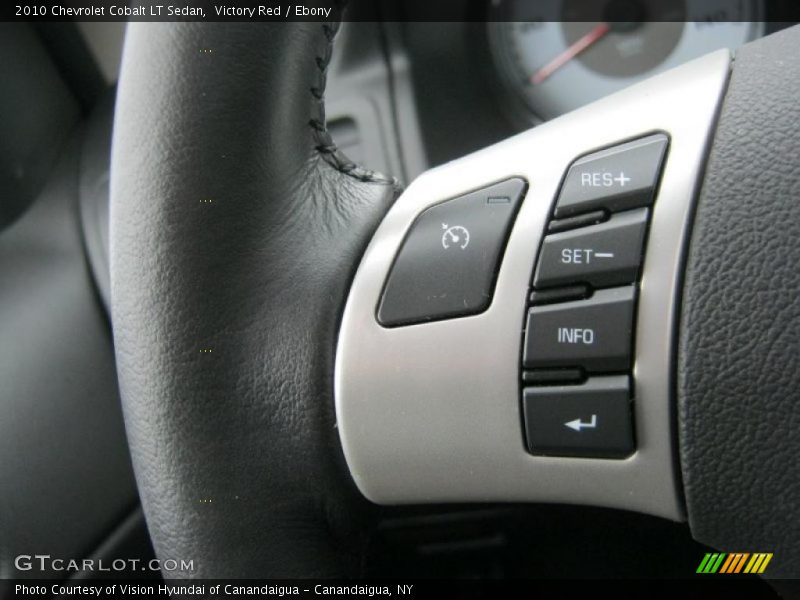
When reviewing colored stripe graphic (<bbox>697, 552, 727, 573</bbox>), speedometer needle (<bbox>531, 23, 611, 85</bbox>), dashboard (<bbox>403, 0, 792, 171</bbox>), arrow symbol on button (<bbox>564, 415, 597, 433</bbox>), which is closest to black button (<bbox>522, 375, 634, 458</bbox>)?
arrow symbol on button (<bbox>564, 415, 597, 433</bbox>)

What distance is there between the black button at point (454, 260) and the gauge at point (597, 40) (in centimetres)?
60

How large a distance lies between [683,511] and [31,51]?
99 cm

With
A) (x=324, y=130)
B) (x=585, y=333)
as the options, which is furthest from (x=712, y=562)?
(x=324, y=130)

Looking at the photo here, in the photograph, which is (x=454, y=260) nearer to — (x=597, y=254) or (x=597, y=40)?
(x=597, y=254)

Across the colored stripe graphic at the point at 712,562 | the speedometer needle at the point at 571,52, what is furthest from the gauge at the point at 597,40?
the colored stripe graphic at the point at 712,562

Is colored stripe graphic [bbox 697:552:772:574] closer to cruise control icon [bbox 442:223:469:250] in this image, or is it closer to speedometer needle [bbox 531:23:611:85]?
cruise control icon [bbox 442:223:469:250]

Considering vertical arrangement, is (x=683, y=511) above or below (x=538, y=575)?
above

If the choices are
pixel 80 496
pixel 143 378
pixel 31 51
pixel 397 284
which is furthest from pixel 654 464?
pixel 31 51

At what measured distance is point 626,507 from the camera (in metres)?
0.51

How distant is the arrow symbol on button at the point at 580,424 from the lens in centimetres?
49

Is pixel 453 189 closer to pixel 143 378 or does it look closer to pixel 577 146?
pixel 577 146

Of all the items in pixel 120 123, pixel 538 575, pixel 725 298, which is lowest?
pixel 538 575

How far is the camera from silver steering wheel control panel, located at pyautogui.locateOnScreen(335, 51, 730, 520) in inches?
18.9

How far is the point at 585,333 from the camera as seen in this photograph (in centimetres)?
48
